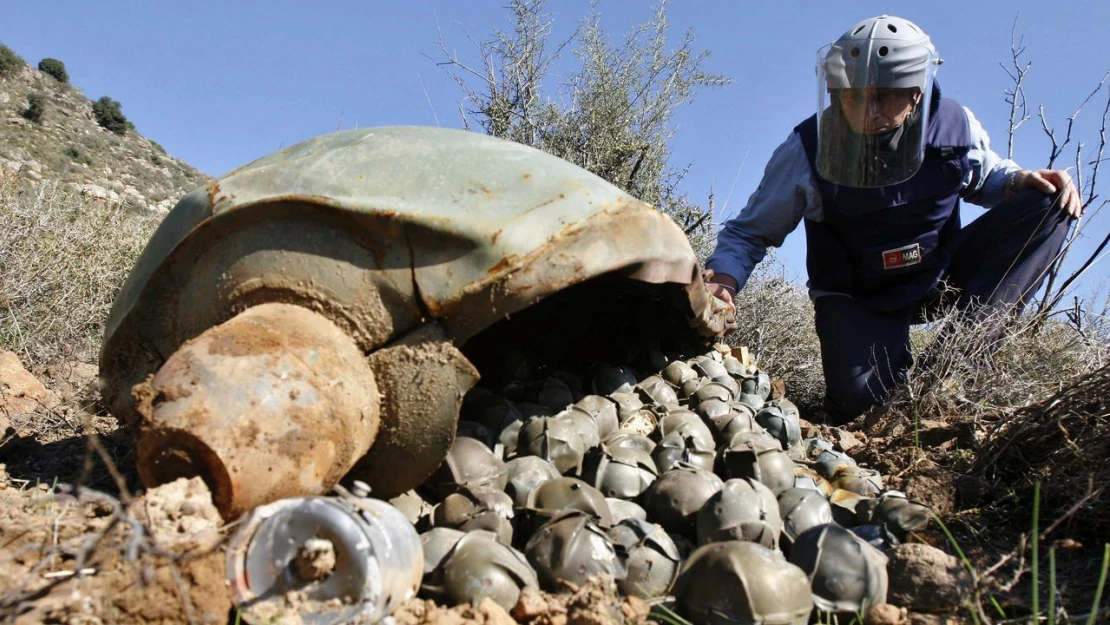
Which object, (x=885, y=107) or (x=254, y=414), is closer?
(x=254, y=414)

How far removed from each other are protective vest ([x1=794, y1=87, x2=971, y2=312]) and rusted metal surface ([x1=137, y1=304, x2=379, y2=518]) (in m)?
3.49

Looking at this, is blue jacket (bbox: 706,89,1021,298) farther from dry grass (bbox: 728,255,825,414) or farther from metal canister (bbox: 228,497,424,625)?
metal canister (bbox: 228,497,424,625)

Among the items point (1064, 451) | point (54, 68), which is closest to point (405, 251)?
point (1064, 451)

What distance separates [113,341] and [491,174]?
1.45 metres

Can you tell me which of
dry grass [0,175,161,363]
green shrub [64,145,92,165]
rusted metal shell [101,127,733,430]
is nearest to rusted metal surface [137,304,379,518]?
rusted metal shell [101,127,733,430]

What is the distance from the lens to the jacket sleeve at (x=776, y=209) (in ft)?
15.6

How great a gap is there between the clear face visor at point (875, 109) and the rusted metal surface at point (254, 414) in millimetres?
3410

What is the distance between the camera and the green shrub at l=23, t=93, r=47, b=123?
2075cm

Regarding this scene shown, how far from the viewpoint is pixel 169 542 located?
1547 mm

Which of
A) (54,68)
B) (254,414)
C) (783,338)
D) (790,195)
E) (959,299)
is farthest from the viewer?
(54,68)

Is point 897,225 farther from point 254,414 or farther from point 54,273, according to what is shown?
point 54,273

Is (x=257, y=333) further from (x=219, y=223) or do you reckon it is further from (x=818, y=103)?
(x=818, y=103)

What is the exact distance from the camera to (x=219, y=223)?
244cm

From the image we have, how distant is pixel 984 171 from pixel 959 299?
2.75ft
